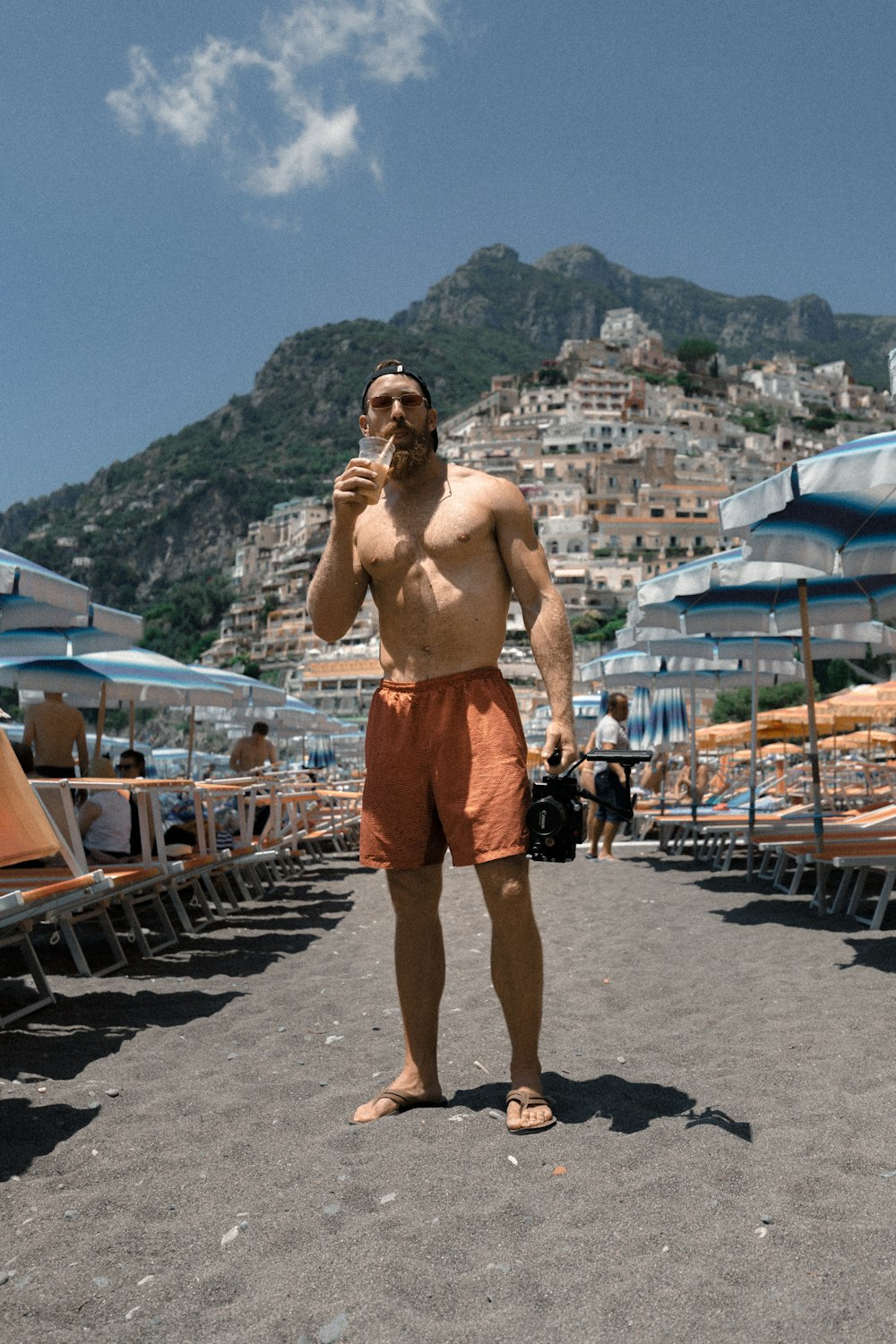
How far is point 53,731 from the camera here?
696 centimetres

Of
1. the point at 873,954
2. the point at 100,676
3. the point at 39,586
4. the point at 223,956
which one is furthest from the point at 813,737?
the point at 100,676

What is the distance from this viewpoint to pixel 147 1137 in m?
2.53

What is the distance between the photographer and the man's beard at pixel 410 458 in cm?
272

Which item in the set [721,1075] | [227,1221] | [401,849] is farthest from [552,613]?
[227,1221]

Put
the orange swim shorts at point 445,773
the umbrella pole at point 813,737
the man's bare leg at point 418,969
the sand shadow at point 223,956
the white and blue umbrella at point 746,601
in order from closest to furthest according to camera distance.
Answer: the orange swim shorts at point 445,773 < the man's bare leg at point 418,969 < the sand shadow at point 223,956 < the umbrella pole at point 813,737 < the white and blue umbrella at point 746,601

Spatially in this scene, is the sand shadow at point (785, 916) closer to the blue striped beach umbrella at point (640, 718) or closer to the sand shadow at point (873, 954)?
the sand shadow at point (873, 954)

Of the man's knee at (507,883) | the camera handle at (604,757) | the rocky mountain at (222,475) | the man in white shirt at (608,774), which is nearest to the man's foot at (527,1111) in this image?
the man's knee at (507,883)

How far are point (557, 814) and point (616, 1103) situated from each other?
0.69m

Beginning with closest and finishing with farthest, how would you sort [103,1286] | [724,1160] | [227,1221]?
1. [103,1286]
2. [227,1221]
3. [724,1160]

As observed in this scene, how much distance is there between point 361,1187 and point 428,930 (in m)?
0.63

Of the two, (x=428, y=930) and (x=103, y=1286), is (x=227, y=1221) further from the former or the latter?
(x=428, y=930)

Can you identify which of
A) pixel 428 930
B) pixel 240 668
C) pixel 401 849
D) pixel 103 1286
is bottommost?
pixel 103 1286

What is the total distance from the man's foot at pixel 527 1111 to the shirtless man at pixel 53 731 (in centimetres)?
500

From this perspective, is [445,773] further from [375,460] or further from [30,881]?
[30,881]
